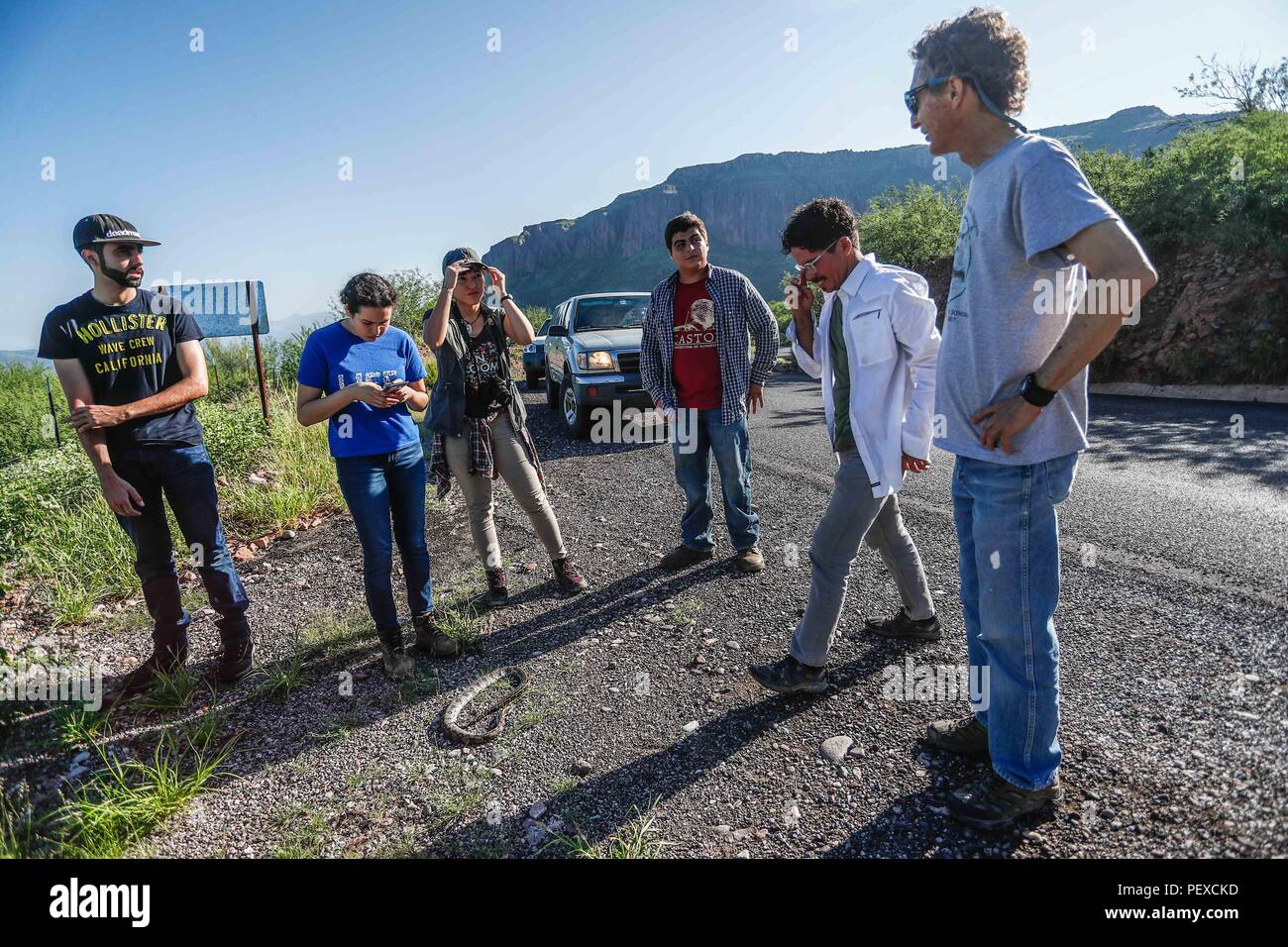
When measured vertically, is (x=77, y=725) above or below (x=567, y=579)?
below

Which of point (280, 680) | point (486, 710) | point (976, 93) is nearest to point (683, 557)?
point (486, 710)

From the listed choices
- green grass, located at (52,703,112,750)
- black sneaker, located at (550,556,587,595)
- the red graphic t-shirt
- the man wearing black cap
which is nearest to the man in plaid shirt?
the red graphic t-shirt

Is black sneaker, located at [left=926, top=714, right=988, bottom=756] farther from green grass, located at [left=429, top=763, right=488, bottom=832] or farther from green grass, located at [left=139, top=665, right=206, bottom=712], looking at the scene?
green grass, located at [left=139, top=665, right=206, bottom=712]

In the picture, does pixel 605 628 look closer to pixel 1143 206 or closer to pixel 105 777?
pixel 105 777

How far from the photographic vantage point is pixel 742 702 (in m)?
3.10

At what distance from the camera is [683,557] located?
4797 mm

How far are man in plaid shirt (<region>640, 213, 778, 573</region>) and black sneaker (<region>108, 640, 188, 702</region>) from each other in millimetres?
2903

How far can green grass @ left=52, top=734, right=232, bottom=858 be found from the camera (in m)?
2.40

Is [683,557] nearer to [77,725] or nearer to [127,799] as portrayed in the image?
[127,799]

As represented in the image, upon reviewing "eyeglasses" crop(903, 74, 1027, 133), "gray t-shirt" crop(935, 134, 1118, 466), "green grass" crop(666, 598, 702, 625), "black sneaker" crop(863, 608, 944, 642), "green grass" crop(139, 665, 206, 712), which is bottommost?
"green grass" crop(139, 665, 206, 712)

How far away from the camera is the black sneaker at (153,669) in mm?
3504

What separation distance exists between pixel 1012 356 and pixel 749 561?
2.81m

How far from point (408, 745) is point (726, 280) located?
3364 millimetres
